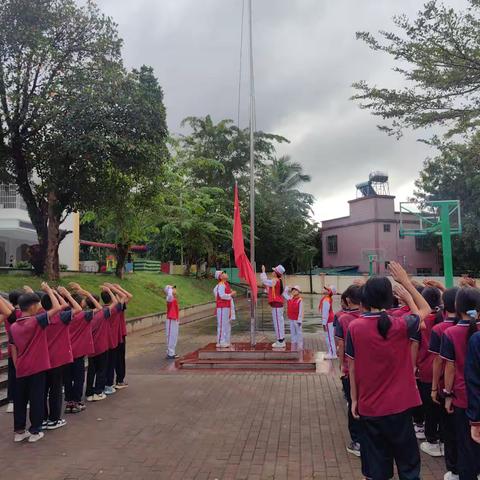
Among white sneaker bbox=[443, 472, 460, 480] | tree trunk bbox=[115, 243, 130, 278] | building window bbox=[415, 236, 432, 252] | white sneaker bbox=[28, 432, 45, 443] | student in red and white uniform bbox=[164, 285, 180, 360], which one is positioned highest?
building window bbox=[415, 236, 432, 252]

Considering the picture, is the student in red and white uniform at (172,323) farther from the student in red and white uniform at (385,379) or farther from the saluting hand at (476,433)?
the saluting hand at (476,433)

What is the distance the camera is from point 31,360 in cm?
549

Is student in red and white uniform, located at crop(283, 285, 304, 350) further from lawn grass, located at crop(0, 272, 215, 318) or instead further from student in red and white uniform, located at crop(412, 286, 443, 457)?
lawn grass, located at crop(0, 272, 215, 318)

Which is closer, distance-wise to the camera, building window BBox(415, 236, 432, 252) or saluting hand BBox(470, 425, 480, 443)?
saluting hand BBox(470, 425, 480, 443)

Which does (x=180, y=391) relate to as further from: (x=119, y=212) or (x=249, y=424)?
(x=119, y=212)

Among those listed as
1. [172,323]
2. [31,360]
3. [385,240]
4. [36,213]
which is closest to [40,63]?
[36,213]

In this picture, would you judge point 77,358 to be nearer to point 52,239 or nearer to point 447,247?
point 52,239

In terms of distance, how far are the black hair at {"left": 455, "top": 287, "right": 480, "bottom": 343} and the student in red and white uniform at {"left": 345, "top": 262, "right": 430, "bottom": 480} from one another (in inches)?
14.7

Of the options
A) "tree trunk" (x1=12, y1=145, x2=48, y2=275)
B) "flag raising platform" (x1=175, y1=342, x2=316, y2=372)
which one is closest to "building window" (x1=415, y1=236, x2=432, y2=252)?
"tree trunk" (x1=12, y1=145, x2=48, y2=275)

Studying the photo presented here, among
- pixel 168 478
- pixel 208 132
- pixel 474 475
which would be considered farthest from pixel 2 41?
pixel 208 132

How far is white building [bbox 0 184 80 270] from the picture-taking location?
2430 cm

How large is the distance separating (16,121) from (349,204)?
1241 inches

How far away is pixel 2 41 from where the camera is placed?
13.3 m

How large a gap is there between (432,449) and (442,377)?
48.3 inches
